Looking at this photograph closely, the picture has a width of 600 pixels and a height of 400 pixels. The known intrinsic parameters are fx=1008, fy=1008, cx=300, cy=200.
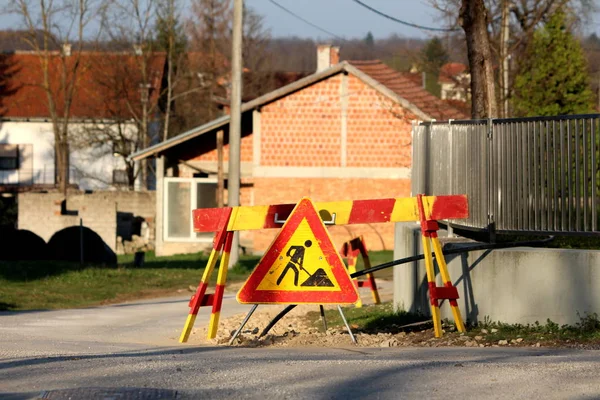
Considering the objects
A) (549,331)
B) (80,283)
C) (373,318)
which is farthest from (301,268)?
(80,283)

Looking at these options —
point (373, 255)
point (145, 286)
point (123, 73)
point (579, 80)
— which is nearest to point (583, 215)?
point (145, 286)

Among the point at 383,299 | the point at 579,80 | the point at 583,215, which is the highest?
the point at 579,80

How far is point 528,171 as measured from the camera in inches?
415

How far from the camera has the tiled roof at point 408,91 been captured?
32.2 meters

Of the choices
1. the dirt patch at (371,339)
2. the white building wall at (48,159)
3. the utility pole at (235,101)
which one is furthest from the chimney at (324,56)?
the dirt patch at (371,339)

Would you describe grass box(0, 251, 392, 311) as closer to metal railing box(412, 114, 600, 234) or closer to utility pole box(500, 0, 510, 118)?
metal railing box(412, 114, 600, 234)

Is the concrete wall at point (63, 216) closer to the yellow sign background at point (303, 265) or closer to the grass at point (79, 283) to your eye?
the grass at point (79, 283)

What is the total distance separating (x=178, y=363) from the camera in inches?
307

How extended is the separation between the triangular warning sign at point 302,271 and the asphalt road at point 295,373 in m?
0.57

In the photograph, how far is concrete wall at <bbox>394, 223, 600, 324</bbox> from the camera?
31.8ft

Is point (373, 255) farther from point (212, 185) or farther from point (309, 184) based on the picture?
point (212, 185)

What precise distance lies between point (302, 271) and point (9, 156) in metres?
47.8

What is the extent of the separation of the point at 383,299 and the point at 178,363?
32.5 feet

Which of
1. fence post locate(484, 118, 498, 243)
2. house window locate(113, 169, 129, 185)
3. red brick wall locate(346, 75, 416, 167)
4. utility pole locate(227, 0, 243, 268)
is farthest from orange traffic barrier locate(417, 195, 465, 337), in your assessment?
house window locate(113, 169, 129, 185)
